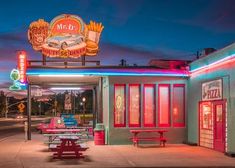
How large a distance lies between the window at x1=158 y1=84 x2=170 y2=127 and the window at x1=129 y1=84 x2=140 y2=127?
1.08 metres

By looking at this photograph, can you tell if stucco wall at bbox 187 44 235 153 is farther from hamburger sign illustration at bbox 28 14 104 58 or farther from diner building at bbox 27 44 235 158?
hamburger sign illustration at bbox 28 14 104 58

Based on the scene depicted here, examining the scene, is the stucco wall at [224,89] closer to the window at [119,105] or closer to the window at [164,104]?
the window at [164,104]

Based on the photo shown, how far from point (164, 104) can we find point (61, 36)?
7.54 metres

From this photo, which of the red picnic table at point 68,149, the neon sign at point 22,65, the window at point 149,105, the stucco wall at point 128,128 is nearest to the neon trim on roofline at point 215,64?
the stucco wall at point 128,128

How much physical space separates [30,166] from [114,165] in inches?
107

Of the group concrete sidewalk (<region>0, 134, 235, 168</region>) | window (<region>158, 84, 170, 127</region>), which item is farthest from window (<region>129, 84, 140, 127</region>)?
concrete sidewalk (<region>0, 134, 235, 168</region>)

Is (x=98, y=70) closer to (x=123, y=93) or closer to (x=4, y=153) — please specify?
(x=123, y=93)

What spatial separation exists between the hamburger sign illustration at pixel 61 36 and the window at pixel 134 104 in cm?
490

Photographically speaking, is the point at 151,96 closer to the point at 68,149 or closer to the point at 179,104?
the point at 179,104

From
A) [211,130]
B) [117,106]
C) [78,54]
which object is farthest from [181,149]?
[78,54]

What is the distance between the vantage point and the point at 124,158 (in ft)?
57.9

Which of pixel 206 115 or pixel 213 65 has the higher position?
pixel 213 65

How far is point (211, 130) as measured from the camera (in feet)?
69.1

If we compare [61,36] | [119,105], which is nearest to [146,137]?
[119,105]
